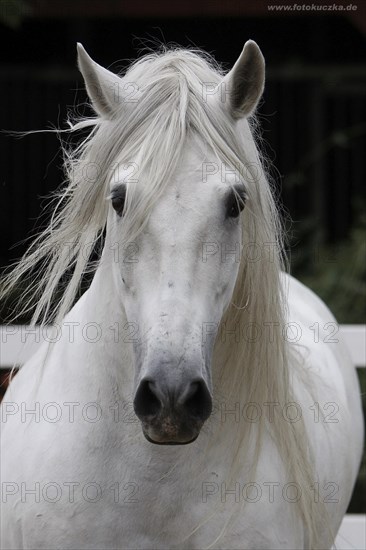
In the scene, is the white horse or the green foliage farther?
the green foliage

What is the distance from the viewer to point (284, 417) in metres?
2.65

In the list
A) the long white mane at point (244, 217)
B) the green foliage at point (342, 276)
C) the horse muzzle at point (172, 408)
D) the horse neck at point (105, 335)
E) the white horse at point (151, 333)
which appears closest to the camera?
the horse muzzle at point (172, 408)

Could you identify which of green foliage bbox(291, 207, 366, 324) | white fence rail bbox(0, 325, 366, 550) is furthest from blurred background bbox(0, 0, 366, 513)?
white fence rail bbox(0, 325, 366, 550)

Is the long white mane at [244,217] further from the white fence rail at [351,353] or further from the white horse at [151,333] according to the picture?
the white fence rail at [351,353]

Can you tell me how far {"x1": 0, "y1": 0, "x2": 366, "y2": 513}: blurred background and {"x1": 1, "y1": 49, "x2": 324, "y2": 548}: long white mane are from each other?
4.22 meters

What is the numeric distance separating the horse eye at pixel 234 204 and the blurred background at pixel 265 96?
4.53 metres

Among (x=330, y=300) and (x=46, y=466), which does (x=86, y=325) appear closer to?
(x=46, y=466)

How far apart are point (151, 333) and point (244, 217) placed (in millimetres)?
509

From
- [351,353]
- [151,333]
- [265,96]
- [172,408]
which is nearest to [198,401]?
[172,408]

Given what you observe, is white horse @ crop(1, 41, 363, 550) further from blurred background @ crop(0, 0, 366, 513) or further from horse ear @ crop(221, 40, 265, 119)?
blurred background @ crop(0, 0, 366, 513)

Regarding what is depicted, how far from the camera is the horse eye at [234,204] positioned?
2256 mm

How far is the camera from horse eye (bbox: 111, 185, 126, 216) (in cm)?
227

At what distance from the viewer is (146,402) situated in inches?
81.7

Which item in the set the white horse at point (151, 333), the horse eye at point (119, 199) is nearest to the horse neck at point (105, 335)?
the white horse at point (151, 333)
